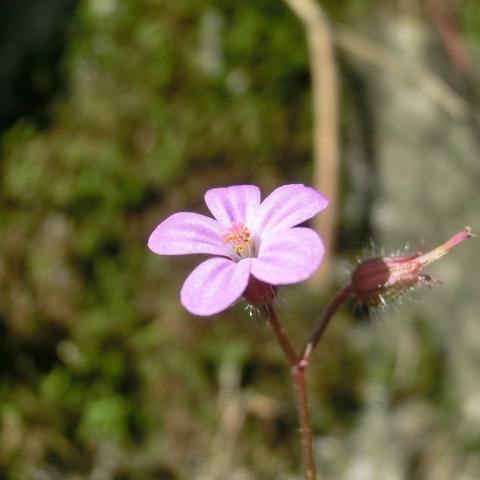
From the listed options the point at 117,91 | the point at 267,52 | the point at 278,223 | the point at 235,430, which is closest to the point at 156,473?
the point at 235,430

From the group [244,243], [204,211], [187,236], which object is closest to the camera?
[187,236]

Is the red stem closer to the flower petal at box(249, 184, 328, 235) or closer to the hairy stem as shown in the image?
the hairy stem

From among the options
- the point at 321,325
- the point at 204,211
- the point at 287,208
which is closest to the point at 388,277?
the point at 321,325

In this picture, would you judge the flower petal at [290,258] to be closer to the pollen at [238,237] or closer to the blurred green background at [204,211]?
the pollen at [238,237]

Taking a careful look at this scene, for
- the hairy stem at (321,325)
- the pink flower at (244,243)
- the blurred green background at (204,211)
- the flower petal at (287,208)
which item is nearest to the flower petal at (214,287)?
the pink flower at (244,243)

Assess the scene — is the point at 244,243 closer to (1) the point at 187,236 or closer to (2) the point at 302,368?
Result: (1) the point at 187,236
